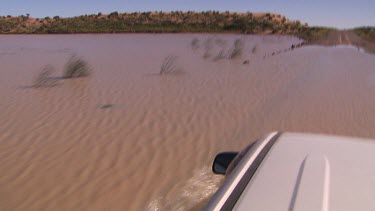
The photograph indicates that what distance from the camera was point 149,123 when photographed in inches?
278

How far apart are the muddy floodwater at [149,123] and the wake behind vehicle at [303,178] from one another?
6.84 ft

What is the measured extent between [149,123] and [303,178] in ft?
17.7

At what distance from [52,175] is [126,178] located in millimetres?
892

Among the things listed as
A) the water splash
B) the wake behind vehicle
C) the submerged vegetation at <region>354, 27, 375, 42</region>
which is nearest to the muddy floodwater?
the water splash

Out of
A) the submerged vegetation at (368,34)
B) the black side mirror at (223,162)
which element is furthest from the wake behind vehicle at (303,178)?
the submerged vegetation at (368,34)

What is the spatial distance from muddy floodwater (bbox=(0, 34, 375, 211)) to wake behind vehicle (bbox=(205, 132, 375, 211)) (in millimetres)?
2085

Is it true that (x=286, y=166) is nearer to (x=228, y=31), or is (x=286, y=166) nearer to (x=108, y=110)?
(x=108, y=110)

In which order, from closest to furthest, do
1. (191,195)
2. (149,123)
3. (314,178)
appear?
(314,178) < (191,195) < (149,123)

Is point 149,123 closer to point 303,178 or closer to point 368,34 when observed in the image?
point 303,178

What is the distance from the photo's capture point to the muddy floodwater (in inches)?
179

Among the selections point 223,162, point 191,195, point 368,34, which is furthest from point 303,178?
point 368,34

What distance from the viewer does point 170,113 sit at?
777 cm

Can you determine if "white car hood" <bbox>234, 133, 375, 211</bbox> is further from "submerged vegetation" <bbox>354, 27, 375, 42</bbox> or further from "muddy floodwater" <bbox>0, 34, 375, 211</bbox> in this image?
"submerged vegetation" <bbox>354, 27, 375, 42</bbox>

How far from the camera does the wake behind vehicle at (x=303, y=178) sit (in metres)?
1.59
